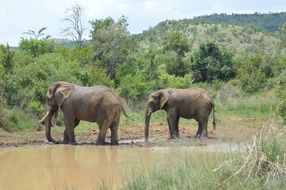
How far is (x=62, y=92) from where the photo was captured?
67.7ft

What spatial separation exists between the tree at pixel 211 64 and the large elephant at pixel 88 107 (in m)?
26.3

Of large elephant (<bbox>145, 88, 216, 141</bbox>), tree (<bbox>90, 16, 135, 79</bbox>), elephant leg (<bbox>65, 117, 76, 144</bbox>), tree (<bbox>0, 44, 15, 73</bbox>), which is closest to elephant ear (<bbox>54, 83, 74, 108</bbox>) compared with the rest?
elephant leg (<bbox>65, 117, 76, 144</bbox>)

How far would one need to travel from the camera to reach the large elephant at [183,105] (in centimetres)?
2202

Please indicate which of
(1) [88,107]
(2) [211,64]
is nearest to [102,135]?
(1) [88,107]

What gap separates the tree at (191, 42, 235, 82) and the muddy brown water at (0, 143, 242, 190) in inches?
1097

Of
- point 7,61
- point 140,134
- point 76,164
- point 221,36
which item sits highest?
point 221,36

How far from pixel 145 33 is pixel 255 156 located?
79.3m

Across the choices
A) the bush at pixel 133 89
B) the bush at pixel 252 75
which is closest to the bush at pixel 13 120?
the bush at pixel 133 89

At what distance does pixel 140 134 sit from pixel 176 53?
28705mm

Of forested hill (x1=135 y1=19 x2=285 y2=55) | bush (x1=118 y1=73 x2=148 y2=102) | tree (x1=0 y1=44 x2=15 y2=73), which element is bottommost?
bush (x1=118 y1=73 x2=148 y2=102)

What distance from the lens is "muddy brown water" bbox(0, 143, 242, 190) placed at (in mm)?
10523

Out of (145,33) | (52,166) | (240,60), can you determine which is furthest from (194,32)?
(52,166)

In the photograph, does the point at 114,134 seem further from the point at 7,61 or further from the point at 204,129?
the point at 7,61

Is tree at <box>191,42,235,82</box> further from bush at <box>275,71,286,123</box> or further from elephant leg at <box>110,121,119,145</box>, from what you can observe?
elephant leg at <box>110,121,119,145</box>
